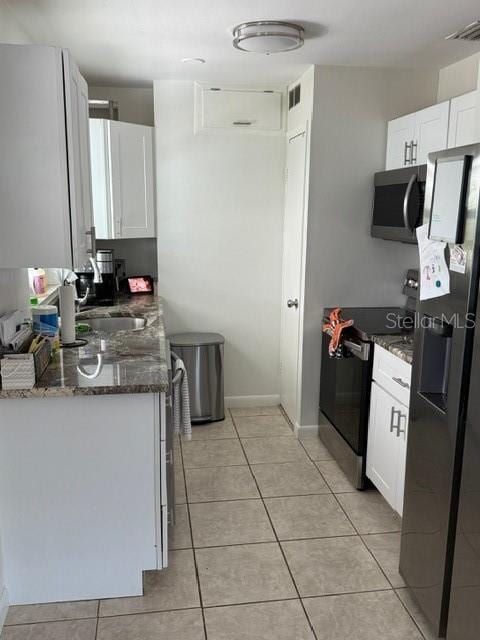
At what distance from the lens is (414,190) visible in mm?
2717

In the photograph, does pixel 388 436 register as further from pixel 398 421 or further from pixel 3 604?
pixel 3 604

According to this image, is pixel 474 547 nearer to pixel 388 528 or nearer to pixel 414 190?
pixel 388 528

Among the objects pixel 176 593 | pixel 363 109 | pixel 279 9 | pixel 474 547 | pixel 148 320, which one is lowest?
pixel 176 593

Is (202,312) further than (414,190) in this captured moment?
Yes

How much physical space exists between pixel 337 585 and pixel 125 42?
2.90 m

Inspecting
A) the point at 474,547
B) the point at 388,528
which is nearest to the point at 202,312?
the point at 388,528

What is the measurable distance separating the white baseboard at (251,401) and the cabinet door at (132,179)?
4.77 ft

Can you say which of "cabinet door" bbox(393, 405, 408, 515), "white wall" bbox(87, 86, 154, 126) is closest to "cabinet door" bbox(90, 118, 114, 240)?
"white wall" bbox(87, 86, 154, 126)

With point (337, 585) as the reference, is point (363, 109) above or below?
above

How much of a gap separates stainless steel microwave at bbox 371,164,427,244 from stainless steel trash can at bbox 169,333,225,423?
4.62ft

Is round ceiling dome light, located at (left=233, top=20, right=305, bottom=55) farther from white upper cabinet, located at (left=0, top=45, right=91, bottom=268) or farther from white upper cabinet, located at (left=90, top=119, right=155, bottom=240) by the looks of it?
white upper cabinet, located at (left=90, top=119, right=155, bottom=240)

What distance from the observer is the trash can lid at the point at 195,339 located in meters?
4.10

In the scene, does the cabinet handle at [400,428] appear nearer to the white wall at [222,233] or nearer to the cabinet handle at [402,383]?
the cabinet handle at [402,383]

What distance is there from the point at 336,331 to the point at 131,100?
2.45 meters
